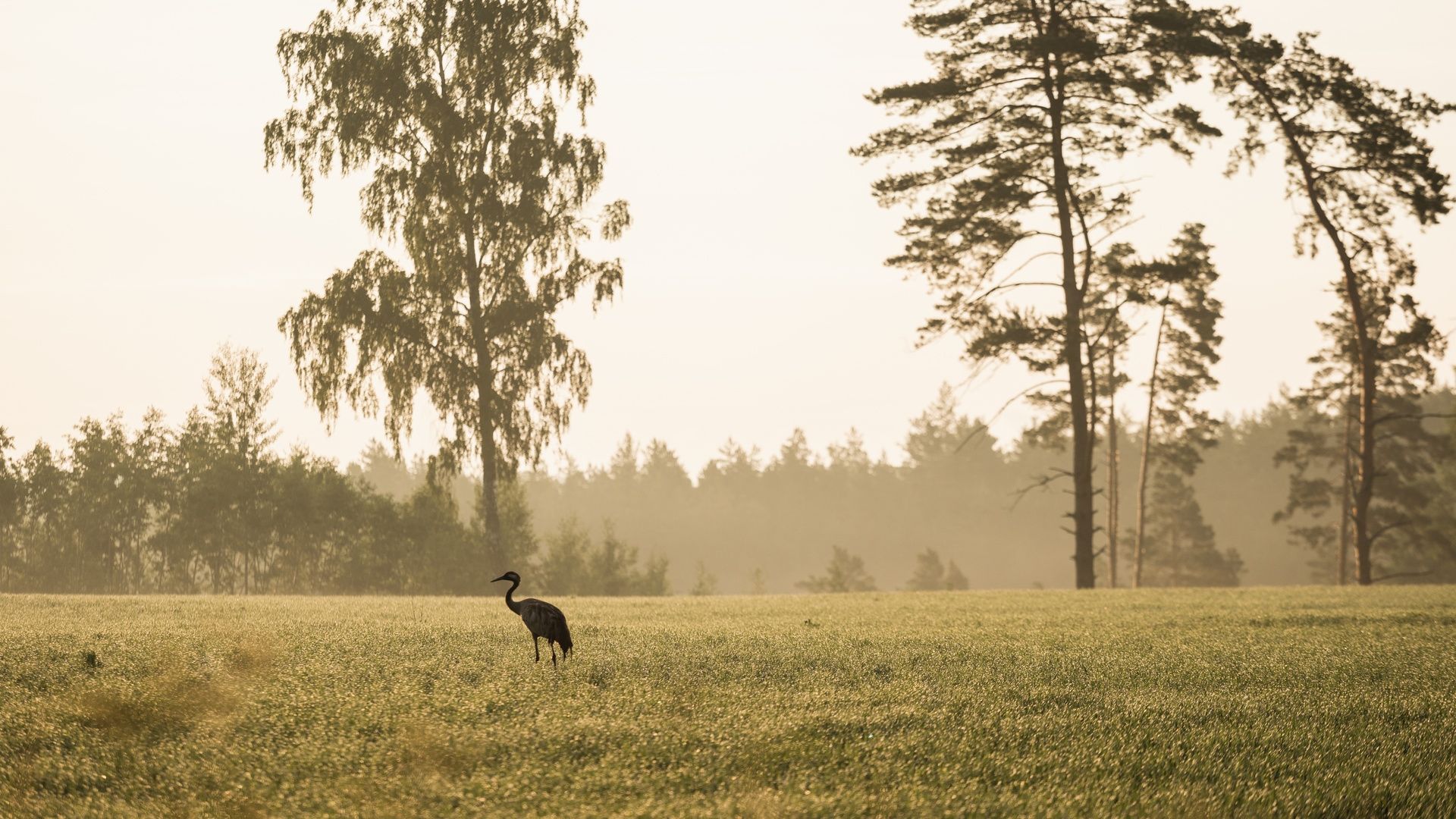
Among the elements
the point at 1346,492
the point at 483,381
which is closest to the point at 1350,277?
the point at 483,381

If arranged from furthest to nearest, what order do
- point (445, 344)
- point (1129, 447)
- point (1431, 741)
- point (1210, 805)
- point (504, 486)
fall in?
point (1129, 447) → point (504, 486) → point (445, 344) → point (1431, 741) → point (1210, 805)

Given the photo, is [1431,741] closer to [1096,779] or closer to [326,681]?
[1096,779]

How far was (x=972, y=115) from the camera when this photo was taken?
93.6 feet

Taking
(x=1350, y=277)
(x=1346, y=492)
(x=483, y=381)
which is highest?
(x=1350, y=277)

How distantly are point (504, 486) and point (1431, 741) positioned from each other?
122 ft

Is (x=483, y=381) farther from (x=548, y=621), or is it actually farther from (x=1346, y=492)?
(x=1346, y=492)

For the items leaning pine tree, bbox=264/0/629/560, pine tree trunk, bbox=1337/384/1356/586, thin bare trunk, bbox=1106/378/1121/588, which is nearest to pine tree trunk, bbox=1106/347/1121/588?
thin bare trunk, bbox=1106/378/1121/588

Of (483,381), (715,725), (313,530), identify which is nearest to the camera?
(715,725)

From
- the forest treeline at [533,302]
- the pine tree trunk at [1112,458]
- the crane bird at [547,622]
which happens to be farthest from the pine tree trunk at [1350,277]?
the crane bird at [547,622]

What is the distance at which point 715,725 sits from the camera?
7.29 metres

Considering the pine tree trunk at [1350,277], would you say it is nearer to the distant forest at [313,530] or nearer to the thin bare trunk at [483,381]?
the distant forest at [313,530]

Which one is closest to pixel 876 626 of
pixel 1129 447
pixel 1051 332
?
pixel 1051 332

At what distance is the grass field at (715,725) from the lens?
6172 millimetres

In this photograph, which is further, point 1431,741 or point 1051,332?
point 1051,332
